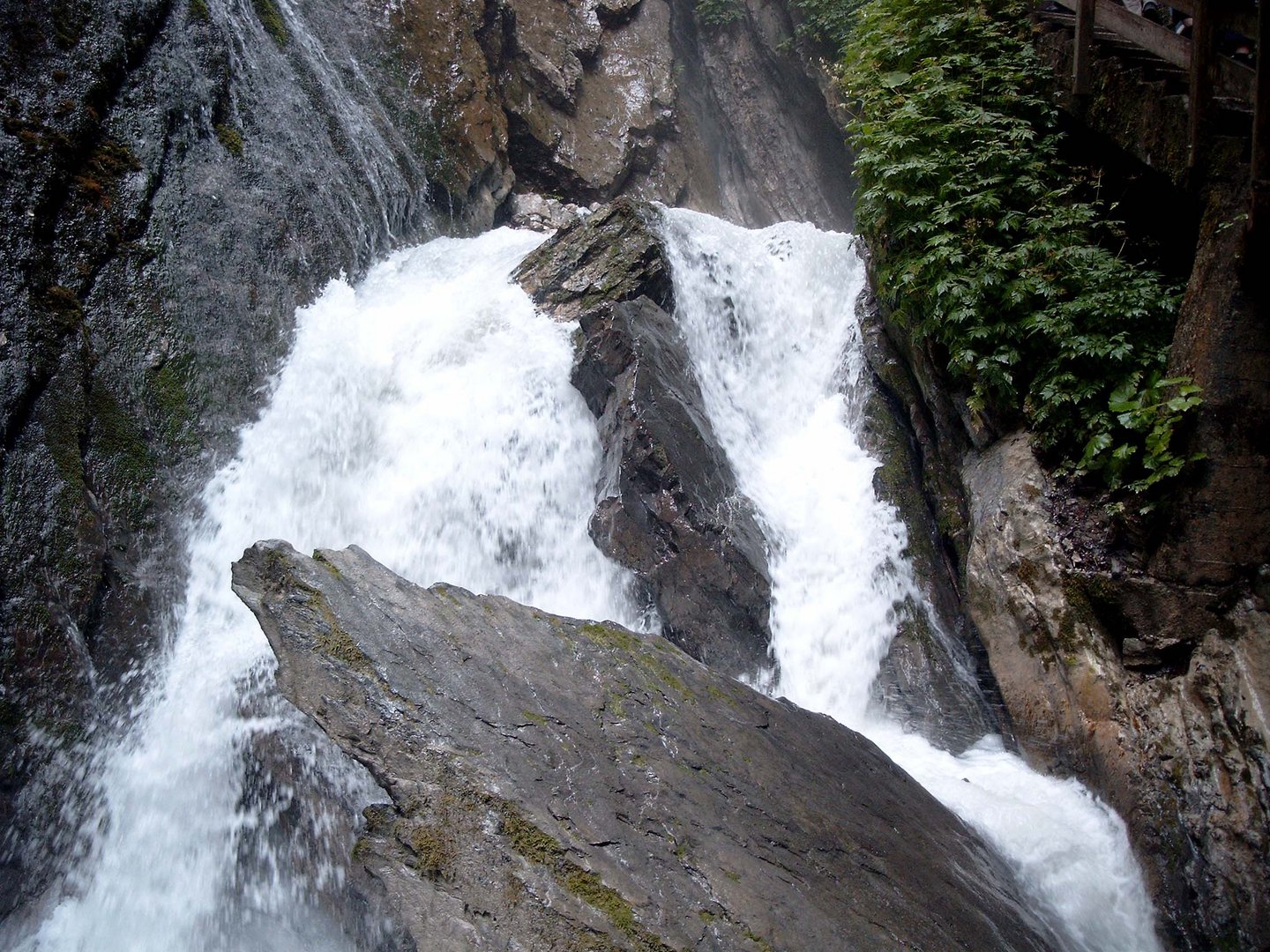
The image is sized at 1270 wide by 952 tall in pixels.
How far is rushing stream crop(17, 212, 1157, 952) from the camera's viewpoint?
492 cm

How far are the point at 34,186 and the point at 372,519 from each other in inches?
159

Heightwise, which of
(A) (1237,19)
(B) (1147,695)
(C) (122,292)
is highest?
(A) (1237,19)

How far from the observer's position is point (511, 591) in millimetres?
7551

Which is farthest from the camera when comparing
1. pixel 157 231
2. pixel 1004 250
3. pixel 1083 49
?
pixel 157 231

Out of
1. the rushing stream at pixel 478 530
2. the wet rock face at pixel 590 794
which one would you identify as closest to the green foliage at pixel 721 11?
the rushing stream at pixel 478 530

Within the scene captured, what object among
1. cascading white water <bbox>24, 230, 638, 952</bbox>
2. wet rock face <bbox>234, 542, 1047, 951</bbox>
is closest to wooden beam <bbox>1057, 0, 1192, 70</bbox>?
wet rock face <bbox>234, 542, 1047, 951</bbox>

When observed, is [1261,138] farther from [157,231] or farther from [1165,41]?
[157,231]

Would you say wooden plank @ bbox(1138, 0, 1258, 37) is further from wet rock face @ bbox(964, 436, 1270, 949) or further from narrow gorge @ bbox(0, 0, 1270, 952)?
wet rock face @ bbox(964, 436, 1270, 949)

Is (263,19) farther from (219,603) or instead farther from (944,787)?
(944,787)

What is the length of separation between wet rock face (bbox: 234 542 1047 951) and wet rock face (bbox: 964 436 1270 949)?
1.24 meters

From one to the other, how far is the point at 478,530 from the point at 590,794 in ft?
14.1

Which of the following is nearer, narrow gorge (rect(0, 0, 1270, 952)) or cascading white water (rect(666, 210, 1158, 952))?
narrow gorge (rect(0, 0, 1270, 952))

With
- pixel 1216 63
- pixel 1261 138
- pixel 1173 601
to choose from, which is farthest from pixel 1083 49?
pixel 1173 601

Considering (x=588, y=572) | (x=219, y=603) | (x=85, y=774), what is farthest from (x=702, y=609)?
(x=85, y=774)
